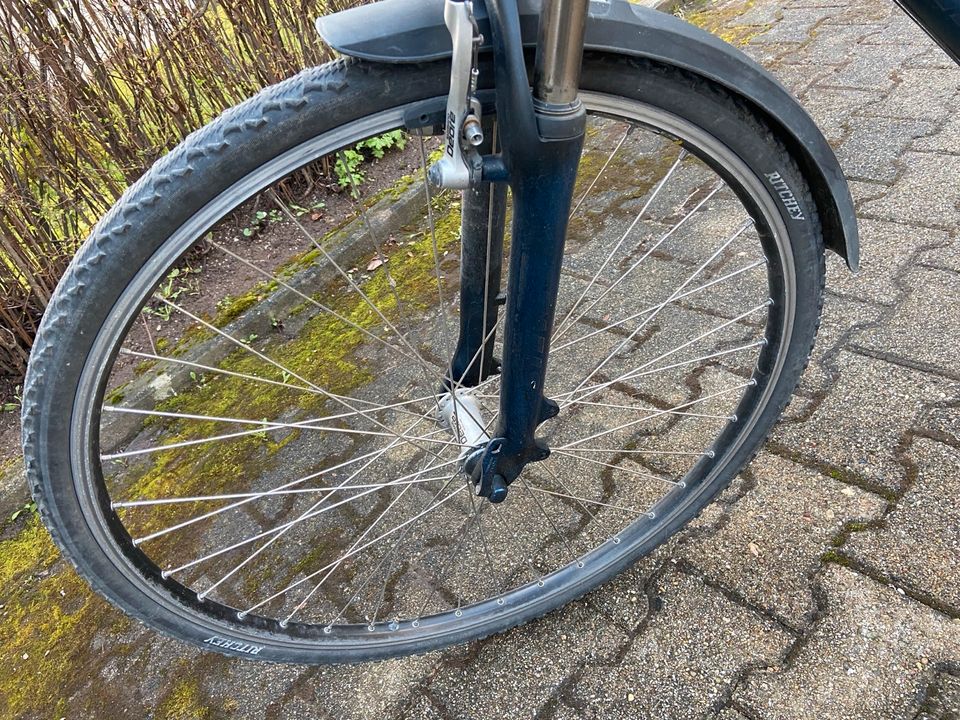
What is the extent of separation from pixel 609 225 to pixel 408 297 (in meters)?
0.80

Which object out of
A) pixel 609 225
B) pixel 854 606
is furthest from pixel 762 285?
pixel 854 606

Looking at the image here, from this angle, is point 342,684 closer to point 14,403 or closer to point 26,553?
point 26,553

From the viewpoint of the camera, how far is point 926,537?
1.52 m

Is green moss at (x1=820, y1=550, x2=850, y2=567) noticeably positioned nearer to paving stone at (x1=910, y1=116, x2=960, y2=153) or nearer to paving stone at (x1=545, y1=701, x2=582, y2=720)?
paving stone at (x1=545, y1=701, x2=582, y2=720)

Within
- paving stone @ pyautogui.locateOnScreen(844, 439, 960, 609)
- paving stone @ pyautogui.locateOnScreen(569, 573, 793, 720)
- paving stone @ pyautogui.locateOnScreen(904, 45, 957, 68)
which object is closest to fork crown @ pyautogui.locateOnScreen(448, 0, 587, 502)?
paving stone @ pyautogui.locateOnScreen(569, 573, 793, 720)

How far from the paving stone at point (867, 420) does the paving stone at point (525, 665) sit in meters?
0.70

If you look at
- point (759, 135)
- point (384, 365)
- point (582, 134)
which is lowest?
point (384, 365)

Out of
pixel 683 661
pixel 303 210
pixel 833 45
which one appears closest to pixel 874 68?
pixel 833 45

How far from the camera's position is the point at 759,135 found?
1.08 metres

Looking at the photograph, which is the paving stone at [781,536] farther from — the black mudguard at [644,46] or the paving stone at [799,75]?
the paving stone at [799,75]

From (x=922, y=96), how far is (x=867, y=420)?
73.1 inches

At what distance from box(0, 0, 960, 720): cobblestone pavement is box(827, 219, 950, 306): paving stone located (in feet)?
0.28

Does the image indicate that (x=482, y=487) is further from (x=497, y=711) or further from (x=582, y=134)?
(x=582, y=134)

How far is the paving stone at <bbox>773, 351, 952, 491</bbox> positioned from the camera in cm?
168
